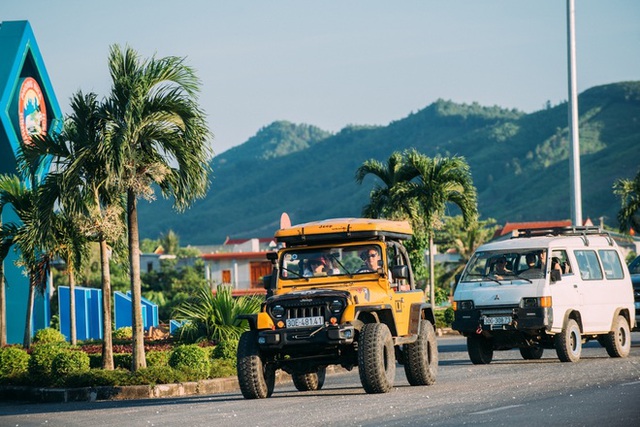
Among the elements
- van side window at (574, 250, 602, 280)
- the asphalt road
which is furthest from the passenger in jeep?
van side window at (574, 250, 602, 280)

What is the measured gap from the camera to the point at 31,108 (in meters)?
40.3

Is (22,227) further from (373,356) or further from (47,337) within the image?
(373,356)

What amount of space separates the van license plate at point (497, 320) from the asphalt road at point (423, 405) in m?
0.89

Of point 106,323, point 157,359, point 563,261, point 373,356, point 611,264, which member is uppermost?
point 563,261

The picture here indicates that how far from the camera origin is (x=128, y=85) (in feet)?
65.6

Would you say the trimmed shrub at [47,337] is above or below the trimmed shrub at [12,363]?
below

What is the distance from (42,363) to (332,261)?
6.20 meters

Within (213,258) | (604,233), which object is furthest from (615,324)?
(213,258)

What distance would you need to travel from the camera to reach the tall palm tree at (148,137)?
19.7 m

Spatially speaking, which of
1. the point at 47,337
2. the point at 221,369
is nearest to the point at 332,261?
the point at 221,369

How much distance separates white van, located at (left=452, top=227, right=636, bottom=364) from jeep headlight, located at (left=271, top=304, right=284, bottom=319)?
6.18 meters

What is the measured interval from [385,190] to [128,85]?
17750 millimetres

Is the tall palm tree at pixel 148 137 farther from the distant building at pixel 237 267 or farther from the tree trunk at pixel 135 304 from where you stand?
the distant building at pixel 237 267

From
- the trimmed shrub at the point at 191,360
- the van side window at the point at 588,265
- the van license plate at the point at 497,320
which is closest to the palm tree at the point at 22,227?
the trimmed shrub at the point at 191,360
